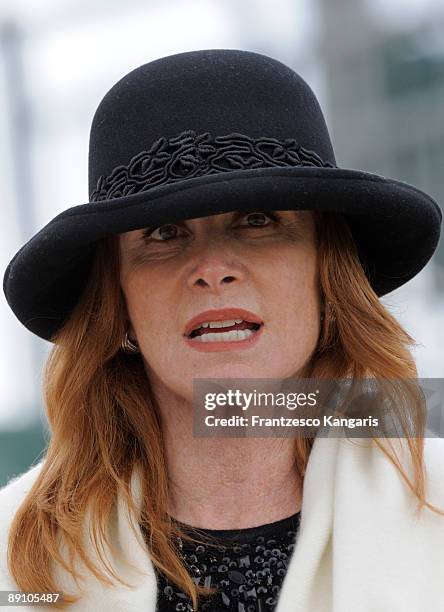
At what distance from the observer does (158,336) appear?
2279 millimetres

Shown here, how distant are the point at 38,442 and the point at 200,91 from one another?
5.94m

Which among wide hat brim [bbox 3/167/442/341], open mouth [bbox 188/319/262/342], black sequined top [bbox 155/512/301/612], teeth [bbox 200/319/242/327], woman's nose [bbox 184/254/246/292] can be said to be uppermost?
wide hat brim [bbox 3/167/442/341]

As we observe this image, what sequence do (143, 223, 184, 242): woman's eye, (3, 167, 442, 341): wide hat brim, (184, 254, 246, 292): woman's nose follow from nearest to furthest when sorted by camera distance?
(3, 167, 442, 341): wide hat brim
(184, 254, 246, 292): woman's nose
(143, 223, 184, 242): woman's eye

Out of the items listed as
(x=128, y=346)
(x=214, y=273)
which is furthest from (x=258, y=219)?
(x=128, y=346)

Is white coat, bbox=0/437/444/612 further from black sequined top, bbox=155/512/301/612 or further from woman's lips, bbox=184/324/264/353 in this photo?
woman's lips, bbox=184/324/264/353

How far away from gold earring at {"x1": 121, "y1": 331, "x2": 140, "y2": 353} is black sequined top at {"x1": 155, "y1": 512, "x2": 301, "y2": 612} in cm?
42

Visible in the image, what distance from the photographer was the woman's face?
219 cm

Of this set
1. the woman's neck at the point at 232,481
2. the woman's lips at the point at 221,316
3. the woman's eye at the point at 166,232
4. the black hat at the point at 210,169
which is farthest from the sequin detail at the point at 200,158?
the woman's neck at the point at 232,481

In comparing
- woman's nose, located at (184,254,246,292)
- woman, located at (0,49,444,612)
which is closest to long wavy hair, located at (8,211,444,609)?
woman, located at (0,49,444,612)

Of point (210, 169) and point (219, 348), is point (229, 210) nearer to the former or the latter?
point (210, 169)

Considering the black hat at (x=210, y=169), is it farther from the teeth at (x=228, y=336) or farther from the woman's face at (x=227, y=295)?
the teeth at (x=228, y=336)

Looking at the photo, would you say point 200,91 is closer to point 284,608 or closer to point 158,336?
point 158,336

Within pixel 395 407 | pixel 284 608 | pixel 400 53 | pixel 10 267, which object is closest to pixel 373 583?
pixel 284 608

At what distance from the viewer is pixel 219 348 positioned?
7.16 ft
